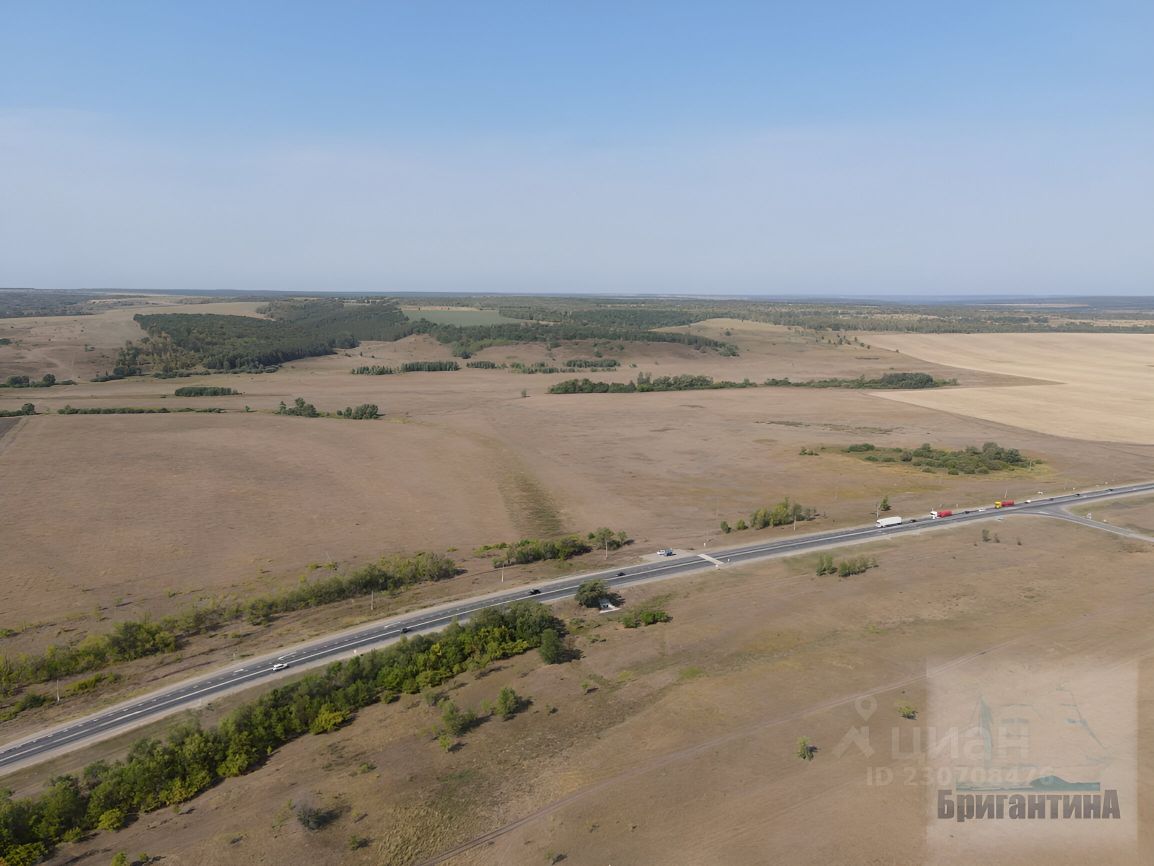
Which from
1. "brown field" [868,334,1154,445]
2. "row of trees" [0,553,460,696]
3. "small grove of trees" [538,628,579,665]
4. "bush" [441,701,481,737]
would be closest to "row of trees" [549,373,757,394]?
"brown field" [868,334,1154,445]

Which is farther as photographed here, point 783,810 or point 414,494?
point 414,494

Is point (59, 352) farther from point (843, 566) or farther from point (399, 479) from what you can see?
point (843, 566)

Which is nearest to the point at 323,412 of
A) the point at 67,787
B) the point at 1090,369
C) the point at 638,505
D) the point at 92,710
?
the point at 638,505

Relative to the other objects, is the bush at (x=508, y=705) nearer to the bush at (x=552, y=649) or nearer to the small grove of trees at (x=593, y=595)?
the bush at (x=552, y=649)

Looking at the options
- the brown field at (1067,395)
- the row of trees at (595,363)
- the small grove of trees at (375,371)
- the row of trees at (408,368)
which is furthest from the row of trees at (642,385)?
the small grove of trees at (375,371)

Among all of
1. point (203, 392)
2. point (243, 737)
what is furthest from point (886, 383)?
point (243, 737)

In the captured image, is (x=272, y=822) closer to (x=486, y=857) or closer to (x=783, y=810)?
(x=486, y=857)
